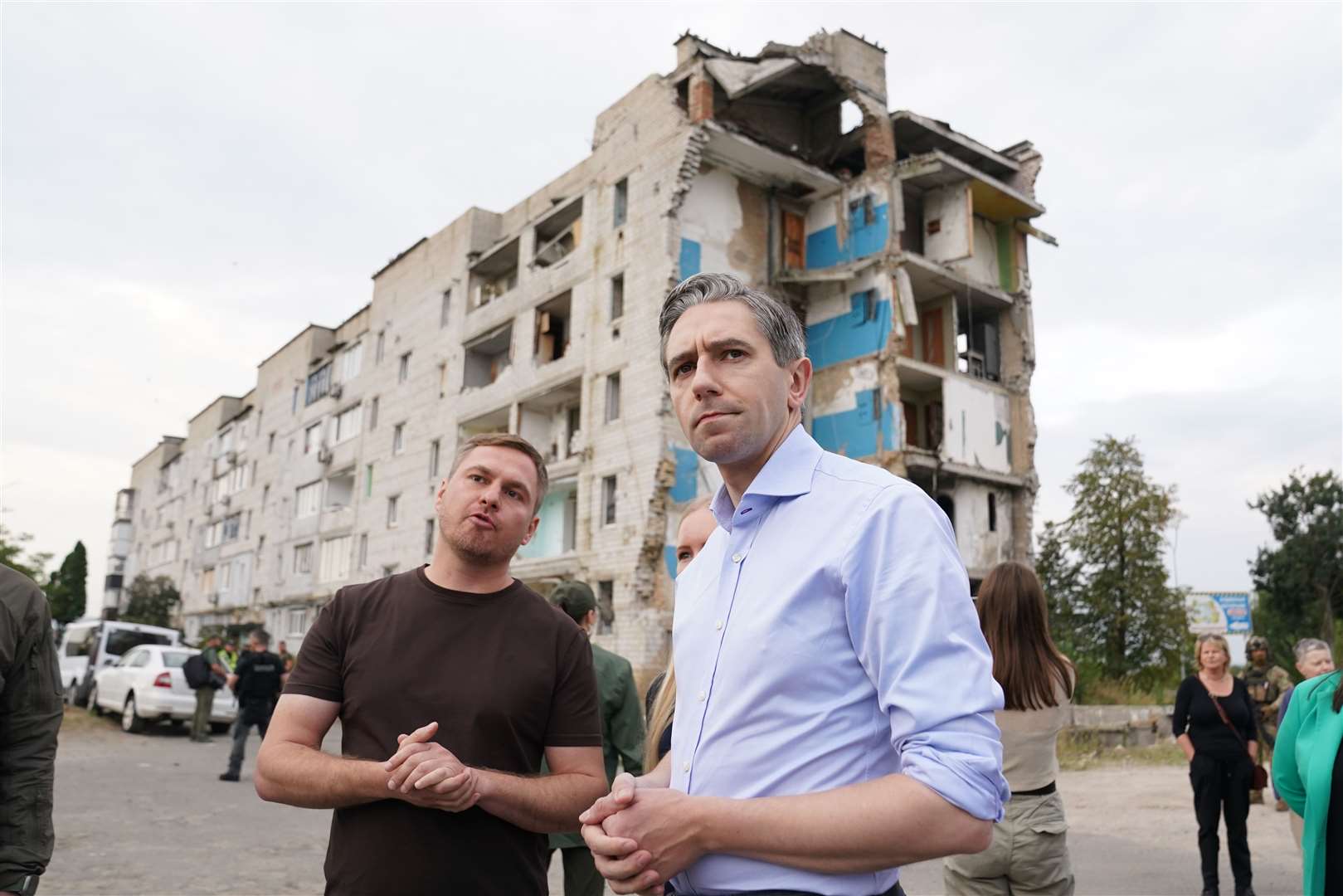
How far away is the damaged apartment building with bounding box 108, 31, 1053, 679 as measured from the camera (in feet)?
76.4

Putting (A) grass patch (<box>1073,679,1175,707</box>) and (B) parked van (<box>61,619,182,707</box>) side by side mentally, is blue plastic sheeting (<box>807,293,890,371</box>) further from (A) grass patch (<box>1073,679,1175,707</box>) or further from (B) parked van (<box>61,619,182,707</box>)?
(B) parked van (<box>61,619,182,707</box>)

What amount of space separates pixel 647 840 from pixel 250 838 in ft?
29.1

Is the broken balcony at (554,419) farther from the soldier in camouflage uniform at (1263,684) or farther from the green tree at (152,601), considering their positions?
the green tree at (152,601)

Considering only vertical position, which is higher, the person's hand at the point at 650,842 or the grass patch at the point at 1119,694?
the person's hand at the point at 650,842

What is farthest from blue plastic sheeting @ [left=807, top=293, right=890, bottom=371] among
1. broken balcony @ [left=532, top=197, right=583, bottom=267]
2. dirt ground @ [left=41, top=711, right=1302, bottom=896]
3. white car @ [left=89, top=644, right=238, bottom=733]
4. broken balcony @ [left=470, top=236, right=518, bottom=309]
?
white car @ [left=89, top=644, right=238, bottom=733]

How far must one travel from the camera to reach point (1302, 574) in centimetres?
4238

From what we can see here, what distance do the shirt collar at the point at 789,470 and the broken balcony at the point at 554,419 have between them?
2471cm

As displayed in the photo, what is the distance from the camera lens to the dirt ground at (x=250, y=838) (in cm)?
727

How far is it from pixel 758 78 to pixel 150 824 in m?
21.5

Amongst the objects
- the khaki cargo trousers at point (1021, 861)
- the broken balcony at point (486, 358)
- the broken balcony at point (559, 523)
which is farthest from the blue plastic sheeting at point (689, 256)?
the khaki cargo trousers at point (1021, 861)

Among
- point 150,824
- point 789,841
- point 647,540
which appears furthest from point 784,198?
point 789,841

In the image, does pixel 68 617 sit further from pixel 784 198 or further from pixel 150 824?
pixel 150 824

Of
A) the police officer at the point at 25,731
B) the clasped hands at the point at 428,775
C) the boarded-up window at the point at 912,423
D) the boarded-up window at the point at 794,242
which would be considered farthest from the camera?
the boarded-up window at the point at 912,423

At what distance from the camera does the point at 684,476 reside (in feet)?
74.8
